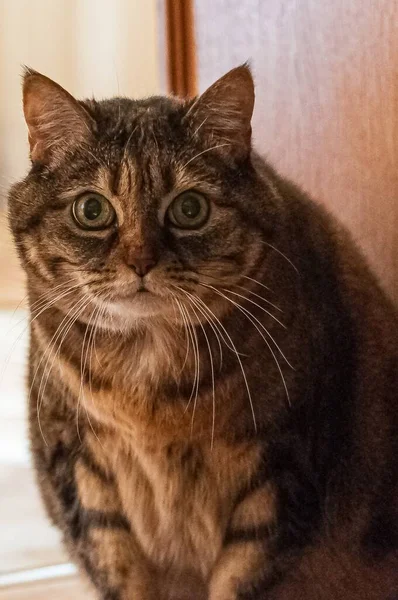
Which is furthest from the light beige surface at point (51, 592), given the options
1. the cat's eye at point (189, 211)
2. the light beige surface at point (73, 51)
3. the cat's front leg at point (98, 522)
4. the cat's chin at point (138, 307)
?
the light beige surface at point (73, 51)

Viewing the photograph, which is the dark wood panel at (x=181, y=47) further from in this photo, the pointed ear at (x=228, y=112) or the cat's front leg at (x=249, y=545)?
the cat's front leg at (x=249, y=545)

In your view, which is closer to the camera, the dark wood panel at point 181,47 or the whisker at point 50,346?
the whisker at point 50,346

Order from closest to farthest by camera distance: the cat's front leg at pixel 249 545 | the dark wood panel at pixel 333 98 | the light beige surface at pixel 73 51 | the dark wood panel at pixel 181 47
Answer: the cat's front leg at pixel 249 545, the dark wood panel at pixel 333 98, the dark wood panel at pixel 181 47, the light beige surface at pixel 73 51

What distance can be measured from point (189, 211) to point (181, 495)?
34 cm

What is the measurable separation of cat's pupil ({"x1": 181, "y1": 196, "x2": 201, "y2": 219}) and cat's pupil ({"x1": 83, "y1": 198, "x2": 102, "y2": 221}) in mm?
89

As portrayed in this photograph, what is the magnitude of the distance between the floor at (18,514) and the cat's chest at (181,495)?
15 cm

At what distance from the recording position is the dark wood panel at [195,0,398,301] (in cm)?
94

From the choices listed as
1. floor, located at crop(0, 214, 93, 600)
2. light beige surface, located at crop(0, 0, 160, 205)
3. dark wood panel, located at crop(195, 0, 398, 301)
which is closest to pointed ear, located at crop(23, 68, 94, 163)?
floor, located at crop(0, 214, 93, 600)

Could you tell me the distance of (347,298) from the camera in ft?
3.00

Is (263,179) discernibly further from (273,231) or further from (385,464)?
(385,464)

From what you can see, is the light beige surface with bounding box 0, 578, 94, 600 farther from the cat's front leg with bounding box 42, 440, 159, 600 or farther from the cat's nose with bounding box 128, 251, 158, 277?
the cat's nose with bounding box 128, 251, 158, 277

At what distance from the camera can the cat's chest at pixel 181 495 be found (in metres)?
0.84

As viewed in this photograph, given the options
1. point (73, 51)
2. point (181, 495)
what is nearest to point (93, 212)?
point (181, 495)

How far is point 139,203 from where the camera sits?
0.74 m
